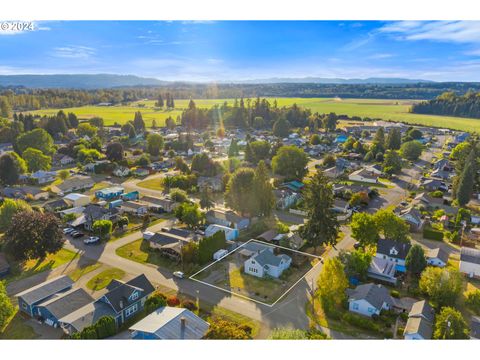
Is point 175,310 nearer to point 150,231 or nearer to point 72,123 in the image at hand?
point 150,231

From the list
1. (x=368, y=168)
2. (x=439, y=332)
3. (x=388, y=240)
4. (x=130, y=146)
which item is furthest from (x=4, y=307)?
(x=130, y=146)

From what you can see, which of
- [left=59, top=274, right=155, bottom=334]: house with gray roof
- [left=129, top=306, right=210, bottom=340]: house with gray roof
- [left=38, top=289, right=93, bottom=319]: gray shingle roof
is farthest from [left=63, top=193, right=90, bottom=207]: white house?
[left=129, top=306, right=210, bottom=340]: house with gray roof

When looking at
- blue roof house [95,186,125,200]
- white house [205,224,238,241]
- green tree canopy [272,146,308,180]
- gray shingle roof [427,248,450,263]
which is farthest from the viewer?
green tree canopy [272,146,308,180]

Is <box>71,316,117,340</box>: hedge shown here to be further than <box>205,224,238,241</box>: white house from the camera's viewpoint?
No

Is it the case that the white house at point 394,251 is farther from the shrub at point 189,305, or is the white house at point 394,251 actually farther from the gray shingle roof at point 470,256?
the shrub at point 189,305

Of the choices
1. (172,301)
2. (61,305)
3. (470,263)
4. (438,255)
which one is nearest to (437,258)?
(438,255)

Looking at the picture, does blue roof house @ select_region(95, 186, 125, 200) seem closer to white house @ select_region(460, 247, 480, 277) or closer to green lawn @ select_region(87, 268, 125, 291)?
green lawn @ select_region(87, 268, 125, 291)

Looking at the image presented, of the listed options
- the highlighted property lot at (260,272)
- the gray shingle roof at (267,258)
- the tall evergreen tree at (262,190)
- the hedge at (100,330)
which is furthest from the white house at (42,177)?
the gray shingle roof at (267,258)
